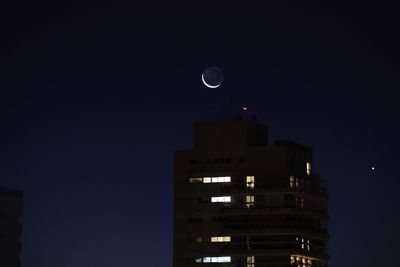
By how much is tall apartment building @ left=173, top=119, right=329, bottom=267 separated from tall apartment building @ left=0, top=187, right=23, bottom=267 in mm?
38387

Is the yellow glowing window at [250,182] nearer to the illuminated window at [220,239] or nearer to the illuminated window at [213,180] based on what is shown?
the illuminated window at [213,180]

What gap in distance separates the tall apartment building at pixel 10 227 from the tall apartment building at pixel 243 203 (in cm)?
3839

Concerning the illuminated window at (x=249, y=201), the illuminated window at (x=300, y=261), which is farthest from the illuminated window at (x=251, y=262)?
the illuminated window at (x=249, y=201)

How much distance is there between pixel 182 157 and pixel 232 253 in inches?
1016

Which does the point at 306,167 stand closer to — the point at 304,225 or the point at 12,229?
the point at 304,225

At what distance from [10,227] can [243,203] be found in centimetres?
5505

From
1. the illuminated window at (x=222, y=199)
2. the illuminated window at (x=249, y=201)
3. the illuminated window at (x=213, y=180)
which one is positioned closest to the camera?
the illuminated window at (x=249, y=201)

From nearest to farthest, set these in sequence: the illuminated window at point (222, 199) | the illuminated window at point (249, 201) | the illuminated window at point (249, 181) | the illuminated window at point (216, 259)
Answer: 1. the illuminated window at point (216, 259)
2. the illuminated window at point (249, 181)
3. the illuminated window at point (249, 201)
4. the illuminated window at point (222, 199)

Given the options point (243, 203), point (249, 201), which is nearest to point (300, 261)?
point (249, 201)

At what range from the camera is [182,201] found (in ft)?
549

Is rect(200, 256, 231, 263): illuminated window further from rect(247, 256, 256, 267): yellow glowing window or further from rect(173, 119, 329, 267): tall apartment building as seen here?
rect(247, 256, 256, 267): yellow glowing window

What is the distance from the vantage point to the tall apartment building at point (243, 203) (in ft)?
524

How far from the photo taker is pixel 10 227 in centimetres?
17338

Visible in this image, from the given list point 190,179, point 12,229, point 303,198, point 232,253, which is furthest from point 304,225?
point 12,229
